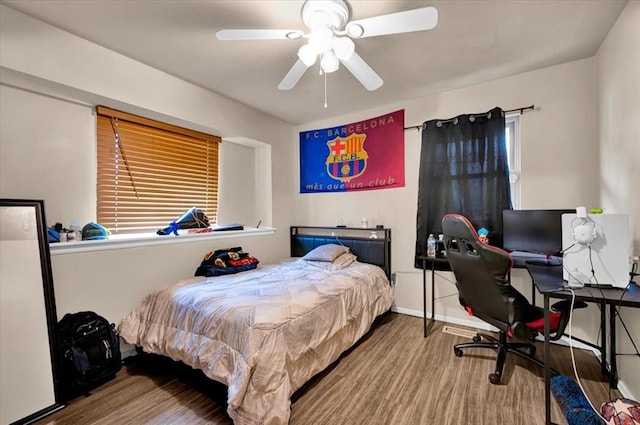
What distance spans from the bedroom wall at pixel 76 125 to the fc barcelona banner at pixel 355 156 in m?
1.40

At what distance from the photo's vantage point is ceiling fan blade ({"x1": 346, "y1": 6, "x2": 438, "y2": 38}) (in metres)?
1.36

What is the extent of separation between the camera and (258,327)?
1.62 metres

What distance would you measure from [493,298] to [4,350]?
10.2 ft

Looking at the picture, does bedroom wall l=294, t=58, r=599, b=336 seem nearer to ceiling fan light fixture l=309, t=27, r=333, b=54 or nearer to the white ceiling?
the white ceiling

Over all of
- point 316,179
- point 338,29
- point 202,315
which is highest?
point 338,29

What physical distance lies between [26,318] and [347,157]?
3259mm

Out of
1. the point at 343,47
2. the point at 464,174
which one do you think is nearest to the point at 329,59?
the point at 343,47

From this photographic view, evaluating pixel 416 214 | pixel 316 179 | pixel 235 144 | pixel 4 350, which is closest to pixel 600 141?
pixel 416 214

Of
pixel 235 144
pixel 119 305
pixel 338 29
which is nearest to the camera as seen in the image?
pixel 338 29

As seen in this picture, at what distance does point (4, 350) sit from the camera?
1642 mm

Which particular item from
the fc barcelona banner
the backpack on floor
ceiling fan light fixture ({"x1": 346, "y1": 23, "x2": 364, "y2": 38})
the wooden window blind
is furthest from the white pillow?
ceiling fan light fixture ({"x1": 346, "y1": 23, "x2": 364, "y2": 38})

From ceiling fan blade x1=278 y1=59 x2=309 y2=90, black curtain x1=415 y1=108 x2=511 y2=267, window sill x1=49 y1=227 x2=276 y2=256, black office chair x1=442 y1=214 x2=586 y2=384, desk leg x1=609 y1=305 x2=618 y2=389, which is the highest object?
ceiling fan blade x1=278 y1=59 x2=309 y2=90

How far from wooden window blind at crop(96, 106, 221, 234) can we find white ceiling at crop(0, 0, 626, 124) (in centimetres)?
62

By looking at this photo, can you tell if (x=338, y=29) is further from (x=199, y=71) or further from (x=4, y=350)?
(x=4, y=350)
